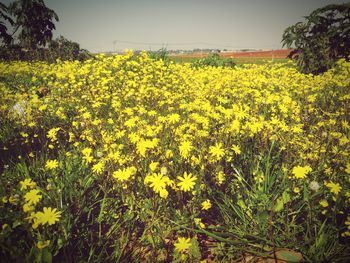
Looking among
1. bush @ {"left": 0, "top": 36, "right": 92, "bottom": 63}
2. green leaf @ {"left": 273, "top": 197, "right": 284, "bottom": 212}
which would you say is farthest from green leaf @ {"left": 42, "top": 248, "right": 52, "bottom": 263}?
bush @ {"left": 0, "top": 36, "right": 92, "bottom": 63}

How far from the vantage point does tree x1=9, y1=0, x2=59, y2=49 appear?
1598 centimetres

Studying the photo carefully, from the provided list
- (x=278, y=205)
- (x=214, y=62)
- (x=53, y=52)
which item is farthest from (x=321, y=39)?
(x=53, y=52)

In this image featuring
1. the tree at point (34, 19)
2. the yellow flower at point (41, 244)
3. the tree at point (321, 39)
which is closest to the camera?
the yellow flower at point (41, 244)

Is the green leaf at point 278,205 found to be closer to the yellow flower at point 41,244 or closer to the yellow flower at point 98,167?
the yellow flower at point 98,167

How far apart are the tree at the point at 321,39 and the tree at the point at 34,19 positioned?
15.6 metres

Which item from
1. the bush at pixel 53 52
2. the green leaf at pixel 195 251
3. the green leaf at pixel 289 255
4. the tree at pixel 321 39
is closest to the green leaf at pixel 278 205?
the green leaf at pixel 289 255

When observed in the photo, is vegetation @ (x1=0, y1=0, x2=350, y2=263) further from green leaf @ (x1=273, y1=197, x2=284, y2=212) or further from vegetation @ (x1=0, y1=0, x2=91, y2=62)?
vegetation @ (x1=0, y1=0, x2=91, y2=62)

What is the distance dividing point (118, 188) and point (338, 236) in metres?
2.23

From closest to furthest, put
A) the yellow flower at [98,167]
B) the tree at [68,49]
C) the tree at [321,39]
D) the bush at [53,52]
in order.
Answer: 1. the yellow flower at [98,167]
2. the tree at [321,39]
3. the bush at [53,52]
4. the tree at [68,49]

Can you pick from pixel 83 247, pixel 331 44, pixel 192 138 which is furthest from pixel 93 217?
pixel 331 44

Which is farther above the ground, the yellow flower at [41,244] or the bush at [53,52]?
the bush at [53,52]

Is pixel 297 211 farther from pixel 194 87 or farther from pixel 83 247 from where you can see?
pixel 194 87

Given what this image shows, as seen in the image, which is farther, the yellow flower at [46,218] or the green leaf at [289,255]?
the green leaf at [289,255]

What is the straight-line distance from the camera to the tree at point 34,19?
15977 mm
